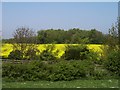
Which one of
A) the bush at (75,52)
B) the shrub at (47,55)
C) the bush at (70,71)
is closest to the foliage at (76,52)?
the bush at (75,52)

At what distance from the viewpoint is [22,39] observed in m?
18.0

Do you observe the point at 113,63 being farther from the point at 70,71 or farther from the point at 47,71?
the point at 47,71

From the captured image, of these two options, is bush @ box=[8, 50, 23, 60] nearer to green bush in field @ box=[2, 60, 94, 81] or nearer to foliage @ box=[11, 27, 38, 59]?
foliage @ box=[11, 27, 38, 59]

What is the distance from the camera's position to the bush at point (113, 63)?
12141 mm

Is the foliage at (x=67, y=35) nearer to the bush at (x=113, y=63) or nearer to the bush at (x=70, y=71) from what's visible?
the bush at (x=113, y=63)

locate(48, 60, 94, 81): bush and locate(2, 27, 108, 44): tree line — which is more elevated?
locate(2, 27, 108, 44): tree line

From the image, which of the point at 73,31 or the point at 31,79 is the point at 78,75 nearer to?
the point at 31,79

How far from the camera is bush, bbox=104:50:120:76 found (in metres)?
12.1

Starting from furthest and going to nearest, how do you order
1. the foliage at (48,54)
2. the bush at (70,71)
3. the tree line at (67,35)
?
the tree line at (67,35) → the foliage at (48,54) → the bush at (70,71)

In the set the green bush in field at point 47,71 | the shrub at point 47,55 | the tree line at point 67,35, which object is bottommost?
the green bush in field at point 47,71

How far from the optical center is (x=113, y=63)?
40.4 feet

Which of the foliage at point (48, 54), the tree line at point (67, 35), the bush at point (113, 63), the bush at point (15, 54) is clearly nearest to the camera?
the bush at point (113, 63)

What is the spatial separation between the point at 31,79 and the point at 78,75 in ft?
5.58

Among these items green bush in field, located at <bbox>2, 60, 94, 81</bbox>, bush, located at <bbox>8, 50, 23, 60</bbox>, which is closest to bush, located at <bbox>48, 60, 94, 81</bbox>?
green bush in field, located at <bbox>2, 60, 94, 81</bbox>
